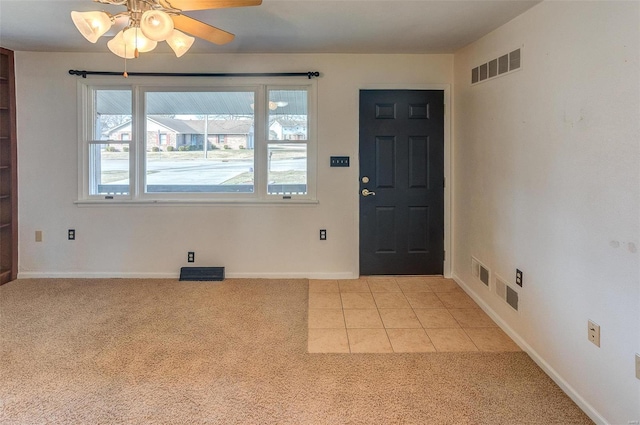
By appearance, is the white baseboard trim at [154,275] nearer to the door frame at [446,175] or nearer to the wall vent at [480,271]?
the door frame at [446,175]

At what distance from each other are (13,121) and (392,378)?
4155mm

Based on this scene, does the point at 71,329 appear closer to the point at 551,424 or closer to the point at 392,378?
the point at 392,378

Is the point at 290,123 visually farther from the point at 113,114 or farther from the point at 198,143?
the point at 113,114

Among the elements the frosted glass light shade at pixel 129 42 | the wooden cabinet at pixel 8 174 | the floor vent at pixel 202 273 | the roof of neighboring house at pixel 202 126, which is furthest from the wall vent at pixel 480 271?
the wooden cabinet at pixel 8 174

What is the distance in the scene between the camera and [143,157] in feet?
12.1

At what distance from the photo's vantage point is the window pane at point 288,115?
3.69 meters

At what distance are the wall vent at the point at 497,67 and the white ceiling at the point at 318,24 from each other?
249 mm

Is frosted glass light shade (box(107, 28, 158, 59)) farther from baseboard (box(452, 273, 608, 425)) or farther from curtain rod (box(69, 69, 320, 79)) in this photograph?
baseboard (box(452, 273, 608, 425))

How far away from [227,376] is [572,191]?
2124 millimetres

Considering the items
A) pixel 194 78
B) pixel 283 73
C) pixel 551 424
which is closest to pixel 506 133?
pixel 551 424

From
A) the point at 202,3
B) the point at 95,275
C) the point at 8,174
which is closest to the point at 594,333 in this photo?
the point at 202,3

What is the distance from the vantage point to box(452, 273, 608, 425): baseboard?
1747 millimetres

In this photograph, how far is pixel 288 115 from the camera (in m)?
3.71

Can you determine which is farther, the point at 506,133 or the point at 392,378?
the point at 506,133
